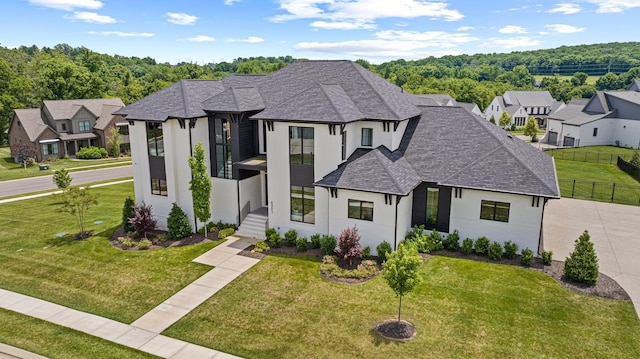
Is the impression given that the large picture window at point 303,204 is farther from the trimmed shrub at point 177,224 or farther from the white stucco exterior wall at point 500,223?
the white stucco exterior wall at point 500,223

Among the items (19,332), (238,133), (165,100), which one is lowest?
(19,332)

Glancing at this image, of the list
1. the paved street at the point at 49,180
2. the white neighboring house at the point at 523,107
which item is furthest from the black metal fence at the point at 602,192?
the white neighboring house at the point at 523,107

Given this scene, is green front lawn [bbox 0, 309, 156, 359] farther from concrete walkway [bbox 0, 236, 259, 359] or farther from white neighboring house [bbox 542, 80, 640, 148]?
white neighboring house [bbox 542, 80, 640, 148]

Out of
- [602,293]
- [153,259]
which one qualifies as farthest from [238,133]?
[602,293]

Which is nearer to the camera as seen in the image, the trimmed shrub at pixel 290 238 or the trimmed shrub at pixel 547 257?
the trimmed shrub at pixel 547 257

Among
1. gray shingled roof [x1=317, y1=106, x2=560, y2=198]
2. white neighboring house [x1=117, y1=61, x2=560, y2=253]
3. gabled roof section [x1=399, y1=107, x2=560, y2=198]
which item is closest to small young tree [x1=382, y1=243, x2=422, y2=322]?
white neighboring house [x1=117, y1=61, x2=560, y2=253]

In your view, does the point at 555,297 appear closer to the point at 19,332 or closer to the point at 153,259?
the point at 153,259
